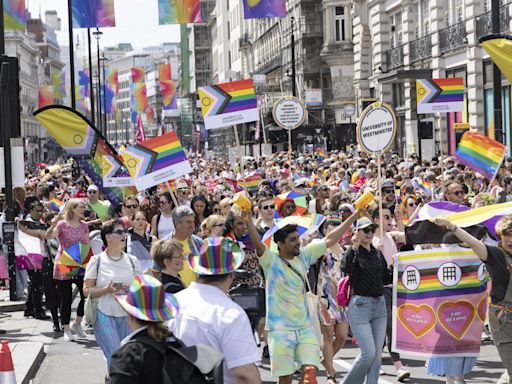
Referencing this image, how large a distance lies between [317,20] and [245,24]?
106ft

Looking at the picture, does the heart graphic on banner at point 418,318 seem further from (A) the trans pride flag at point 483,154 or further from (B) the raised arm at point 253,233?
(A) the trans pride flag at point 483,154

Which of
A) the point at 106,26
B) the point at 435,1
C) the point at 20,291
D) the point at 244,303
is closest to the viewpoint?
the point at 244,303

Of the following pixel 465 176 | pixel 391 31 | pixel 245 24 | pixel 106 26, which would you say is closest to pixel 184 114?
pixel 245 24

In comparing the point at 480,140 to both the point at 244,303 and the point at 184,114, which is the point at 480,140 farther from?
the point at 184,114

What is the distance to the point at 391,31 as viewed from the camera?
47719 millimetres

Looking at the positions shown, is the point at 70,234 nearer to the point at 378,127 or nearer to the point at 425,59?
the point at 378,127

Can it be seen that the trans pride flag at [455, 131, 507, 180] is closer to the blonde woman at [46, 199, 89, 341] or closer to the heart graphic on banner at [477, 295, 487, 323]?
the blonde woman at [46, 199, 89, 341]

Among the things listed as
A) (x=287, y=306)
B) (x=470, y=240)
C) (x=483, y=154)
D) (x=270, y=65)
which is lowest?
(x=287, y=306)

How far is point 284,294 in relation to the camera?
889 centimetres

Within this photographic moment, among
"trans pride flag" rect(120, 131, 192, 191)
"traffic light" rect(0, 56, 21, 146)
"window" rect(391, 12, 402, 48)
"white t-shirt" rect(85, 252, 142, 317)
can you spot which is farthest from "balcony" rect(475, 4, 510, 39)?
"white t-shirt" rect(85, 252, 142, 317)

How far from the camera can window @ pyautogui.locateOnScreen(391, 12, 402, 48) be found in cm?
4636

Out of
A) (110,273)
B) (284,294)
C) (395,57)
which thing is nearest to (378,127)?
(110,273)

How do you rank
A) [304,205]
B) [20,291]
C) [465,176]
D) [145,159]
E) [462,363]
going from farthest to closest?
[465,176]
[20,291]
[145,159]
[304,205]
[462,363]

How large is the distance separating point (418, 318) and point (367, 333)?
44 centimetres
